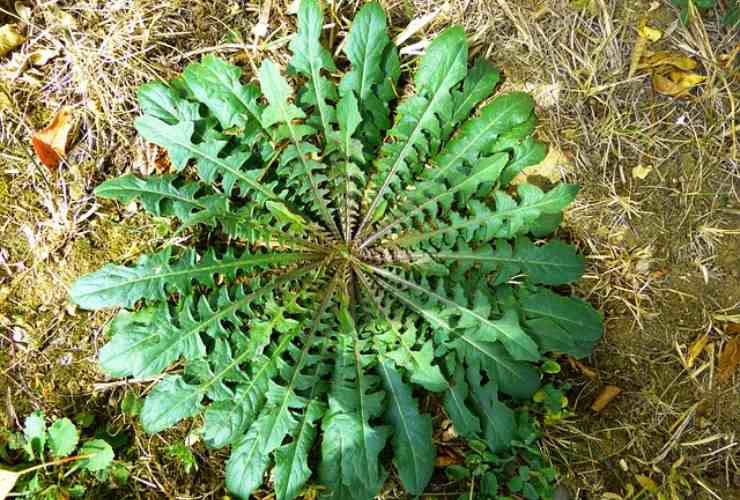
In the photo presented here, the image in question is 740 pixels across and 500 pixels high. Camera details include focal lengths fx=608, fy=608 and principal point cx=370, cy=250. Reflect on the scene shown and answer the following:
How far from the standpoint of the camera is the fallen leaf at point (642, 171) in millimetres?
2812

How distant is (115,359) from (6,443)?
27.7 inches

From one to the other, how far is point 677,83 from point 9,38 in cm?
307

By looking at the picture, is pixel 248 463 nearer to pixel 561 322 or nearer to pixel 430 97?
pixel 561 322

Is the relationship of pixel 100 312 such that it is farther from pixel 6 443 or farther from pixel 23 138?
pixel 23 138

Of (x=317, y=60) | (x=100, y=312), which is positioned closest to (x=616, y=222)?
(x=317, y=60)

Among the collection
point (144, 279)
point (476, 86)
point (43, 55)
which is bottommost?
point (144, 279)

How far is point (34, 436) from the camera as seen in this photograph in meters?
2.67

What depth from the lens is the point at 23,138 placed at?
9.22 ft

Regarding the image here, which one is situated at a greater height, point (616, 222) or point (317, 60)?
point (317, 60)

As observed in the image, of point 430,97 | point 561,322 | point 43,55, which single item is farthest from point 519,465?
point 43,55

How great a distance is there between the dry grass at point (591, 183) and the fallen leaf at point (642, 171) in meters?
0.02

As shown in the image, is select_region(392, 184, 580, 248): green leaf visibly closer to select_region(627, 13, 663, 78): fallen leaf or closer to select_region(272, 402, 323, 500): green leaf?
select_region(627, 13, 663, 78): fallen leaf

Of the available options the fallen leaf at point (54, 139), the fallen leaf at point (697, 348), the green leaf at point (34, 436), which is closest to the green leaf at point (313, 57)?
the fallen leaf at point (54, 139)

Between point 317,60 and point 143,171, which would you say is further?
point 143,171
